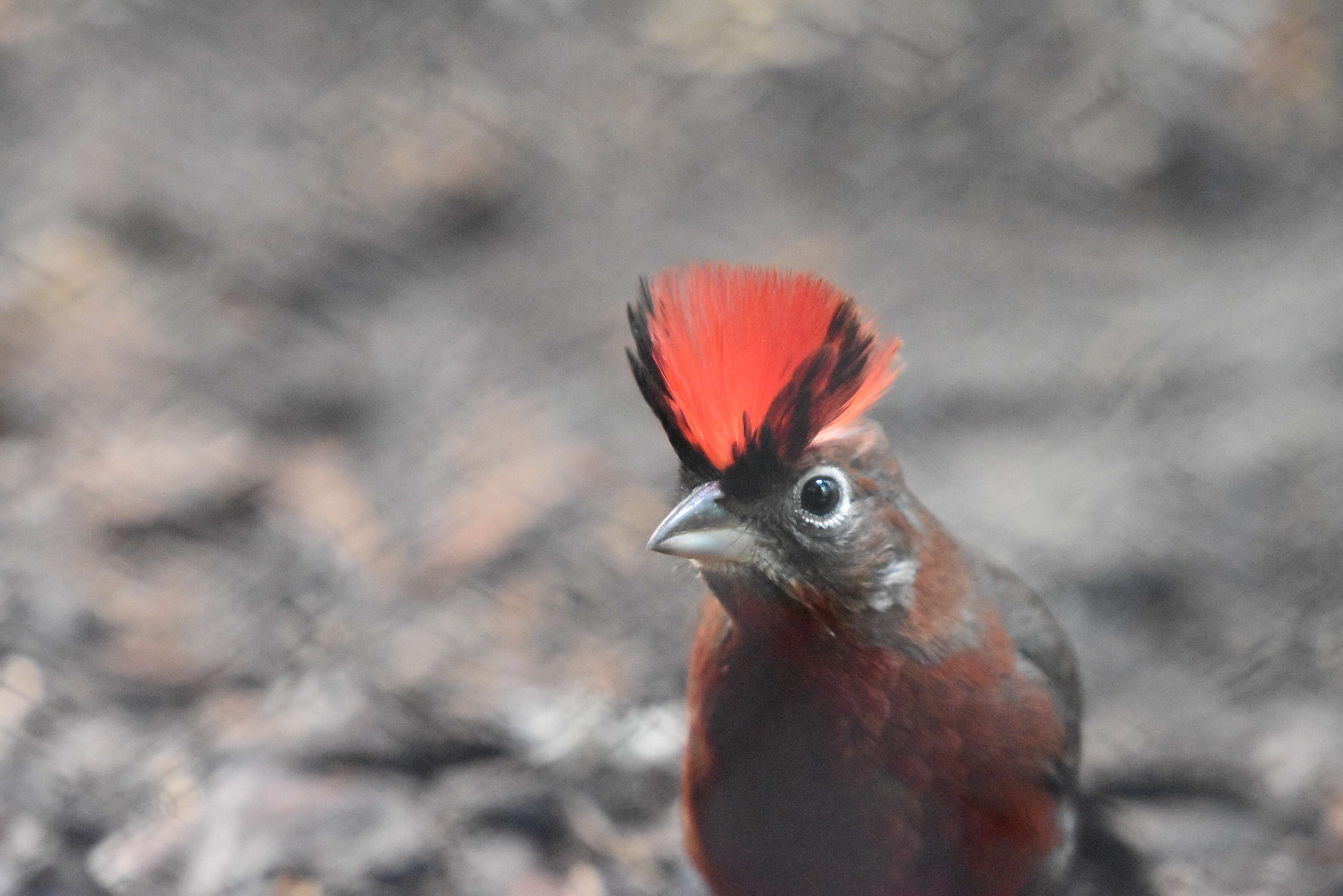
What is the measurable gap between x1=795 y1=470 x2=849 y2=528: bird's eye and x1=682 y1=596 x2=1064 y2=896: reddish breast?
0.13 metres

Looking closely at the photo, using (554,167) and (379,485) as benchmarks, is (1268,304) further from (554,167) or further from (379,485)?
(379,485)

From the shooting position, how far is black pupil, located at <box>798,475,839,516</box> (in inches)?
62.1

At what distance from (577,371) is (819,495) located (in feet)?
4.89

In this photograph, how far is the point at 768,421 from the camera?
151 centimetres

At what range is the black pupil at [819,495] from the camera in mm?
1578

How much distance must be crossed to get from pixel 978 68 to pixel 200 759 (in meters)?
2.57

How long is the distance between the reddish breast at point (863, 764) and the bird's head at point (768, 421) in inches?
3.5

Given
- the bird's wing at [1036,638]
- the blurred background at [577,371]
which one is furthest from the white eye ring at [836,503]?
the blurred background at [577,371]

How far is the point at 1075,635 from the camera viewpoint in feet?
8.70

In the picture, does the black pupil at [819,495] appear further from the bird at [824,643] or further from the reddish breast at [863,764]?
the reddish breast at [863,764]

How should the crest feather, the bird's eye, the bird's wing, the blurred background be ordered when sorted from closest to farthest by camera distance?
1. the crest feather
2. the bird's eye
3. the bird's wing
4. the blurred background

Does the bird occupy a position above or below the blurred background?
below

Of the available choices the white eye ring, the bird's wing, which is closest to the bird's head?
the white eye ring

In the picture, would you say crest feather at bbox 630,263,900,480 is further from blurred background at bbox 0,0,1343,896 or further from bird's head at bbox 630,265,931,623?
blurred background at bbox 0,0,1343,896
